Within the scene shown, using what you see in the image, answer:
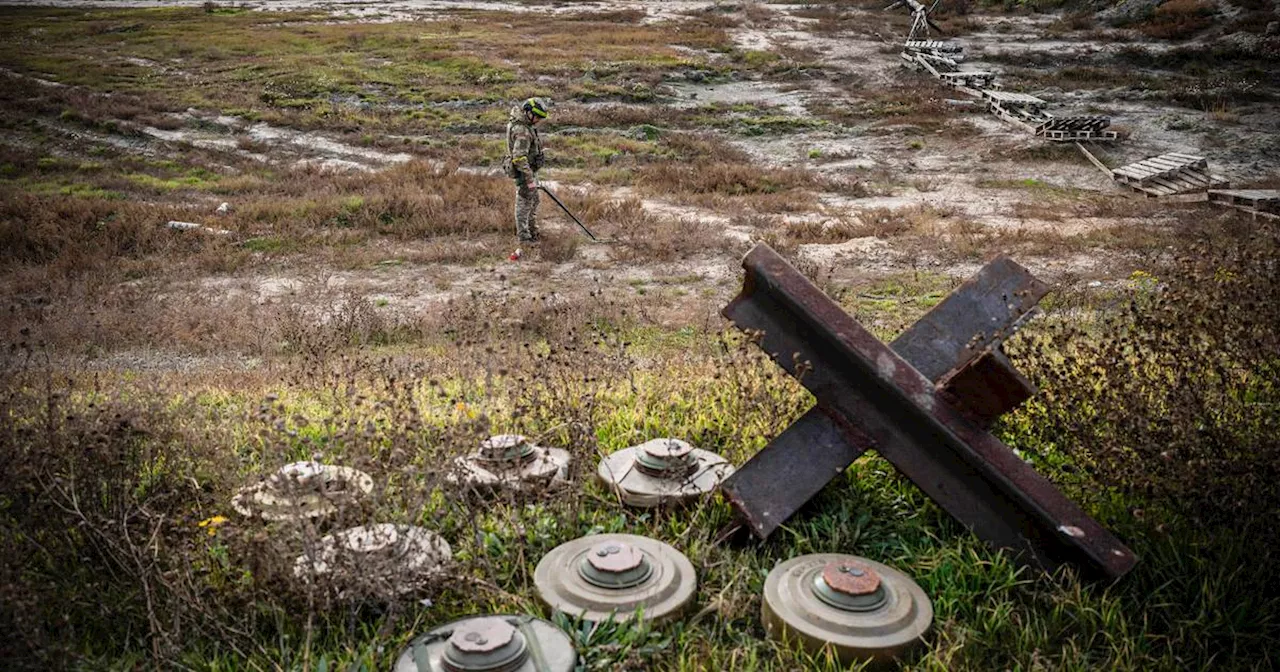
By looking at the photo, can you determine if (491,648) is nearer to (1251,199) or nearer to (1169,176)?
(1251,199)

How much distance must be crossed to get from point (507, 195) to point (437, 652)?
617 inches

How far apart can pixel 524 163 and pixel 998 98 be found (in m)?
17.2

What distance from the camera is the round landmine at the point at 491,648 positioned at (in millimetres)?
2604

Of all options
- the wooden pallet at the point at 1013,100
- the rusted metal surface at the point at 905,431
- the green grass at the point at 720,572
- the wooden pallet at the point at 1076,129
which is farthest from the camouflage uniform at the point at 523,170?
the wooden pallet at the point at 1013,100

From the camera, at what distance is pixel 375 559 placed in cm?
310

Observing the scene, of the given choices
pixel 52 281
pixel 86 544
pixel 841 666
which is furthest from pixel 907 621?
pixel 52 281

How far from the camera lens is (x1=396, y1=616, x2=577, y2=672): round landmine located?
8.54ft

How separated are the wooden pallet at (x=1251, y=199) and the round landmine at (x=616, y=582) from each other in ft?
53.1

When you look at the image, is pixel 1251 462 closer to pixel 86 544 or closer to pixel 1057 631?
pixel 1057 631

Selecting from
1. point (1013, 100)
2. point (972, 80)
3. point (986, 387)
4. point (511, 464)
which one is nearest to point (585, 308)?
point (511, 464)

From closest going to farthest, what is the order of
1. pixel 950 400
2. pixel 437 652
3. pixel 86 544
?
pixel 437 652 < pixel 950 400 < pixel 86 544

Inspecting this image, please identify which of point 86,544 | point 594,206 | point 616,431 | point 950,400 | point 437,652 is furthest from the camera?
point 594,206

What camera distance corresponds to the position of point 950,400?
3.16 meters

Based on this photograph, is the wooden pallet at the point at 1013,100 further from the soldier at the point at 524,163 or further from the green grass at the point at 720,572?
the green grass at the point at 720,572
